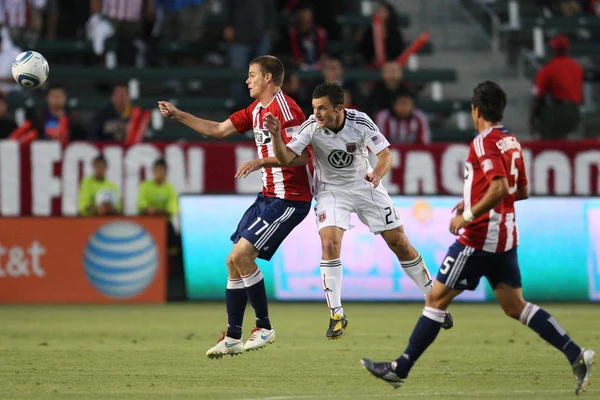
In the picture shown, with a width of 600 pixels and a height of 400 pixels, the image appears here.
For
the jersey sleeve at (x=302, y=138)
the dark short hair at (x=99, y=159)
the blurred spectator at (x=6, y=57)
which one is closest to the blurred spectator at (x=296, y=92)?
the dark short hair at (x=99, y=159)

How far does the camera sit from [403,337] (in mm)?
11586

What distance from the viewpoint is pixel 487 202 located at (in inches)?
291

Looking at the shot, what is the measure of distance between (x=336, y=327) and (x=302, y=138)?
5.19 feet

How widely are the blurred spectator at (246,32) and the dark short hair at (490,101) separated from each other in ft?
38.9

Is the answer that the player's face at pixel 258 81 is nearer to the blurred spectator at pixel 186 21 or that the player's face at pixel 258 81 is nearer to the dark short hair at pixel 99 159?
the dark short hair at pixel 99 159

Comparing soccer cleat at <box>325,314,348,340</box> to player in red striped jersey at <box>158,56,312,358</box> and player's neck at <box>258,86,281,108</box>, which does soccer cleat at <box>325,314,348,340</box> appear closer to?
player in red striped jersey at <box>158,56,312,358</box>

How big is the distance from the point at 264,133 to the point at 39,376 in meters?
2.71

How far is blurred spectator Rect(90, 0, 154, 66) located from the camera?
797 inches

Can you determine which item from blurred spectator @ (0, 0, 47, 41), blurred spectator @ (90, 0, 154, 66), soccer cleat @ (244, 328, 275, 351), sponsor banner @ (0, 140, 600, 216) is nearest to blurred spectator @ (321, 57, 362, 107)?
sponsor banner @ (0, 140, 600, 216)

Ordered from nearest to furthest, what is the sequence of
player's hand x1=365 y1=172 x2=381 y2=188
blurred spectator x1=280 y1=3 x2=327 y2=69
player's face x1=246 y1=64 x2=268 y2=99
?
player's hand x1=365 y1=172 x2=381 y2=188 → player's face x1=246 y1=64 x2=268 y2=99 → blurred spectator x1=280 y1=3 x2=327 y2=69

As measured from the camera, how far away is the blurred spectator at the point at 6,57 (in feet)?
64.3

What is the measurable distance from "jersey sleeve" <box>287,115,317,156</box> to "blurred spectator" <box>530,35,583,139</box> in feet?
31.7

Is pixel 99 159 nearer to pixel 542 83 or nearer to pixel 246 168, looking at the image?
pixel 542 83

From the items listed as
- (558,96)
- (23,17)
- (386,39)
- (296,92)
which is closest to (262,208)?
(296,92)
